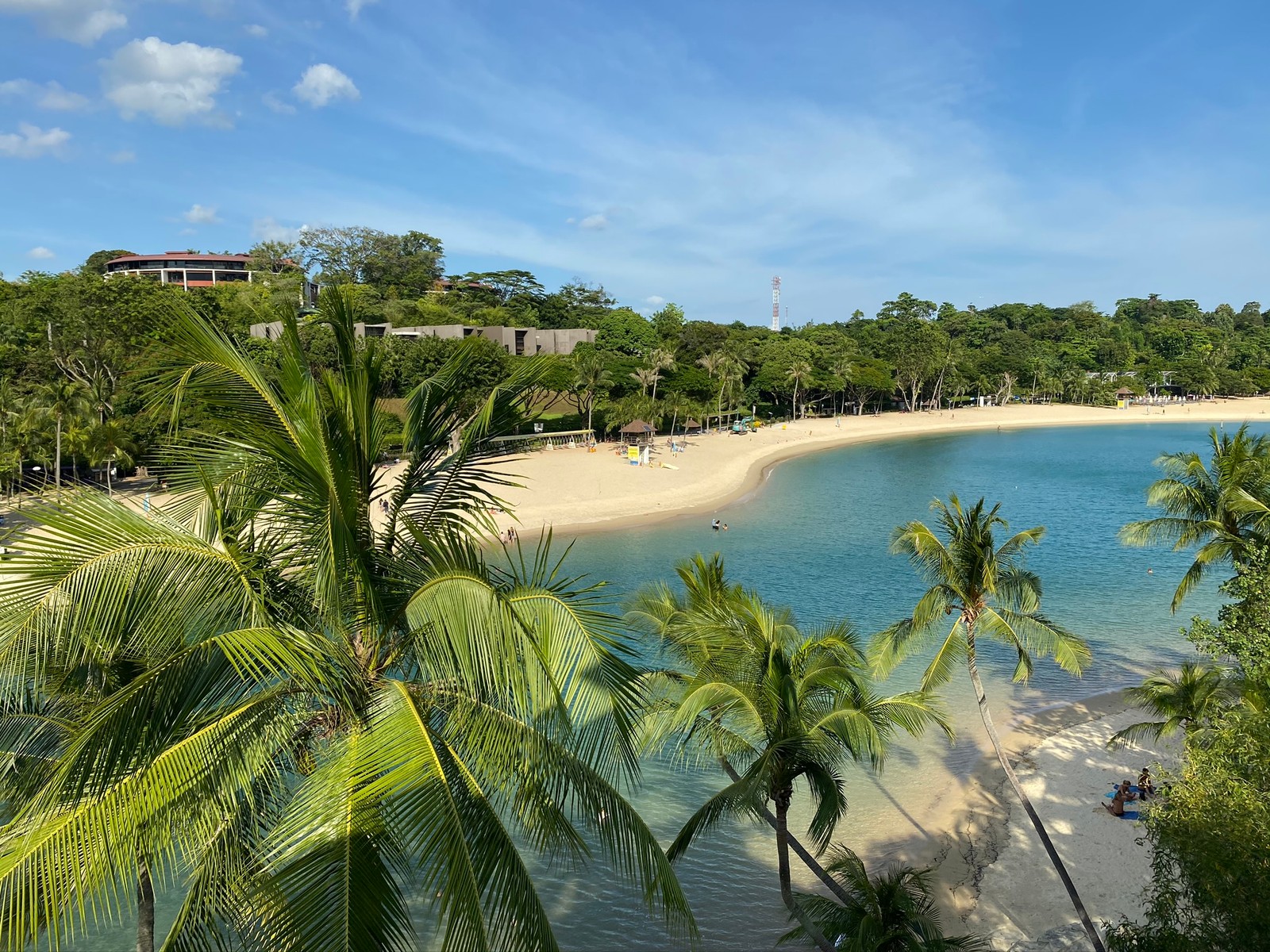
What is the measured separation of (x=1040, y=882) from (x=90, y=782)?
12654mm

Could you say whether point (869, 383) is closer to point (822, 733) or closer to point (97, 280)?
point (97, 280)

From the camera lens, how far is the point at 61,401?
29062mm

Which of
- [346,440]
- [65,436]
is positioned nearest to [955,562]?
[346,440]

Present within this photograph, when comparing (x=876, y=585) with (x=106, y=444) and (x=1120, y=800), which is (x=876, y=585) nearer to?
(x=1120, y=800)

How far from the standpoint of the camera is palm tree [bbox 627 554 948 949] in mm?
7941

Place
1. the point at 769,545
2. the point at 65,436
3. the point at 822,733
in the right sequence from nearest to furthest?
the point at 822,733
the point at 65,436
the point at 769,545

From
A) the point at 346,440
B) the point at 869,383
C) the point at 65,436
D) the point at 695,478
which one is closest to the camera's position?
the point at 346,440

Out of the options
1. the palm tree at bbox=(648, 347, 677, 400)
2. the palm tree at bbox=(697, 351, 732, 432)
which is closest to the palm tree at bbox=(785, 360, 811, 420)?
the palm tree at bbox=(697, 351, 732, 432)

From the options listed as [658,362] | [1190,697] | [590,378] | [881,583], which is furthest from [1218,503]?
[658,362]

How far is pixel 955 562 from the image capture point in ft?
41.1

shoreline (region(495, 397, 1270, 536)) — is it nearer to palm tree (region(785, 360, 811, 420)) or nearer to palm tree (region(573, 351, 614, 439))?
palm tree (region(573, 351, 614, 439))

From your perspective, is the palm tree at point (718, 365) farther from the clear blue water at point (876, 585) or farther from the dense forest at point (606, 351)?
the clear blue water at point (876, 585)

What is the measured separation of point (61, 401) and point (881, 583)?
31.0 m

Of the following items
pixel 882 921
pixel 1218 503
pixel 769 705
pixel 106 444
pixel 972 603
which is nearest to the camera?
pixel 882 921
